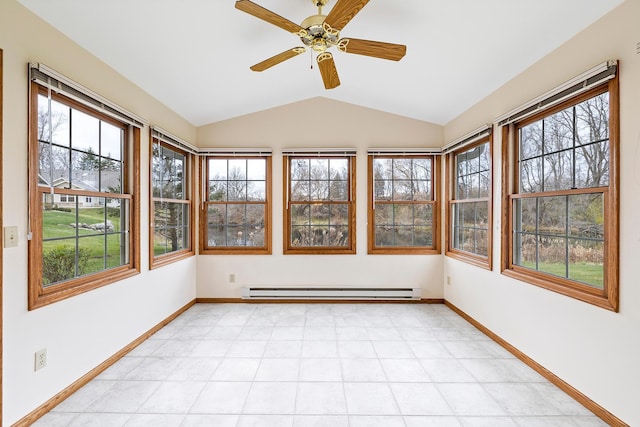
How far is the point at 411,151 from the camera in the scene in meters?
4.29

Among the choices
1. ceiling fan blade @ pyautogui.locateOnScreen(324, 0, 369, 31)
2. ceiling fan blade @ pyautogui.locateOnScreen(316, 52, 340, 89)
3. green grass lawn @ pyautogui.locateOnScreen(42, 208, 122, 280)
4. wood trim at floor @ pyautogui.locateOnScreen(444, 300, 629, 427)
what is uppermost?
ceiling fan blade @ pyautogui.locateOnScreen(324, 0, 369, 31)

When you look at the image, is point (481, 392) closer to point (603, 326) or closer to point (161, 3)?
point (603, 326)

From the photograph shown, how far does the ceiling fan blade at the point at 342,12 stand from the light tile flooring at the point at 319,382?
96.3 inches

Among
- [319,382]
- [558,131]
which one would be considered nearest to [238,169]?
[319,382]

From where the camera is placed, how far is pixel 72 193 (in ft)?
7.43

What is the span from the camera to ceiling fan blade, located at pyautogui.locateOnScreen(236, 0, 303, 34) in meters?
1.76

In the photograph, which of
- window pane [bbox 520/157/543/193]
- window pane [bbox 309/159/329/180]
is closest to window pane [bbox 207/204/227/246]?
window pane [bbox 309/159/329/180]

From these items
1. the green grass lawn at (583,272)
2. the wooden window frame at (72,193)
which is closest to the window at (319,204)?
the wooden window frame at (72,193)

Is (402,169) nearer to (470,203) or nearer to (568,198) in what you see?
(470,203)

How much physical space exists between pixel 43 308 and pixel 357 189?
344cm

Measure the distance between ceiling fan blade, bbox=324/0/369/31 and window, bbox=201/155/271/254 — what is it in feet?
8.82

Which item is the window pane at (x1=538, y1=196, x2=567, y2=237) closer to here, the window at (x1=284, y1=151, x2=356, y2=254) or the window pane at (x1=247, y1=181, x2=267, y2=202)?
the window at (x1=284, y1=151, x2=356, y2=254)

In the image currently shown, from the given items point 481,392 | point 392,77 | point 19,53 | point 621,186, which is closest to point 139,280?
point 19,53

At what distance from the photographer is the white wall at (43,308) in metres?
1.75
